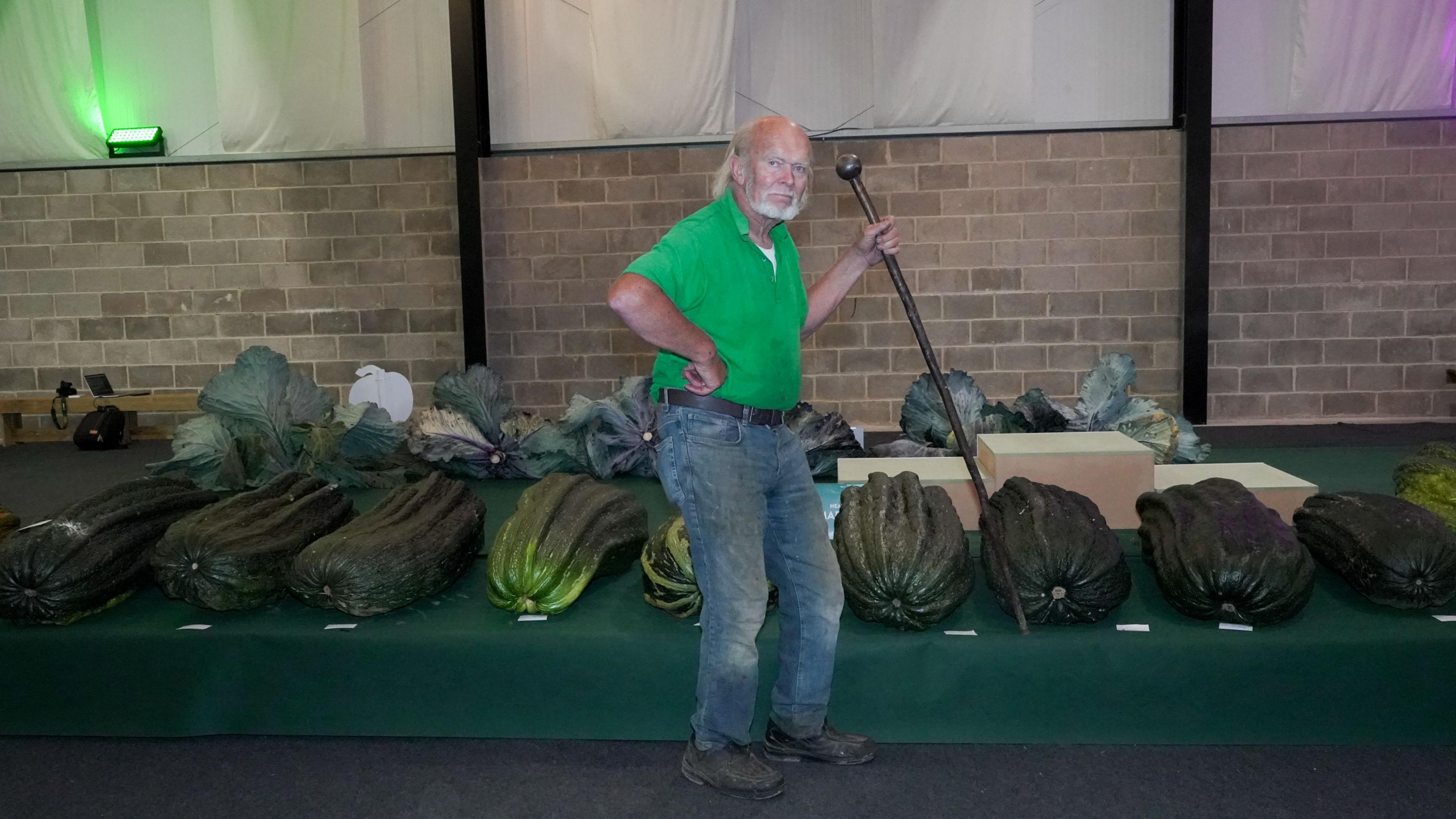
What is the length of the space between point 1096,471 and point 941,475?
0.62 metres

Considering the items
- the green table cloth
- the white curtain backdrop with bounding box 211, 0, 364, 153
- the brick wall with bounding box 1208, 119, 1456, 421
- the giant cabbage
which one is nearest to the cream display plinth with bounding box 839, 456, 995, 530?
the green table cloth

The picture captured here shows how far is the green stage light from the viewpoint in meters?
10.5

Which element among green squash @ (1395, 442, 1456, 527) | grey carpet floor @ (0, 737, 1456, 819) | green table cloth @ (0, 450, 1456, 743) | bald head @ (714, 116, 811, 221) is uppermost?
bald head @ (714, 116, 811, 221)

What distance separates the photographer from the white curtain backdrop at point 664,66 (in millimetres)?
9688

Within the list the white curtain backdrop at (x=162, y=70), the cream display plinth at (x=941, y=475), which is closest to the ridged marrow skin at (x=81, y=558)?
the cream display plinth at (x=941, y=475)

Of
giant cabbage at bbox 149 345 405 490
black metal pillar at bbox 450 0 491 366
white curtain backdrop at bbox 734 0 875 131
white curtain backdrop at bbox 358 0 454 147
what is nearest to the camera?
giant cabbage at bbox 149 345 405 490

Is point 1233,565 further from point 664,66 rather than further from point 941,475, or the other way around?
point 664,66

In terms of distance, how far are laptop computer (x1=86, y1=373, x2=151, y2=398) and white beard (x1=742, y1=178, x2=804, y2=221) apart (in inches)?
365

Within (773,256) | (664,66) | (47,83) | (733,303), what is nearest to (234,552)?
(733,303)

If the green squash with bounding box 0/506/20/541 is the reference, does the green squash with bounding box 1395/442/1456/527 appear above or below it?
above

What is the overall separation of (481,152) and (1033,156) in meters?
5.20

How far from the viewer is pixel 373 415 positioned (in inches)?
227

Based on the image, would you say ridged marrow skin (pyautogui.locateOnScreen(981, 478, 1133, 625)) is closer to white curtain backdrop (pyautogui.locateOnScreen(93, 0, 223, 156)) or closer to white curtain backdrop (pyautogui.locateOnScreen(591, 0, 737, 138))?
white curtain backdrop (pyautogui.locateOnScreen(591, 0, 737, 138))

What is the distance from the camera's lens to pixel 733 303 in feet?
9.21
